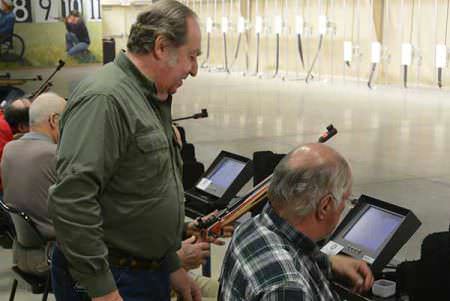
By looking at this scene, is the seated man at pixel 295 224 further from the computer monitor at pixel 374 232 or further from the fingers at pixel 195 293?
the computer monitor at pixel 374 232

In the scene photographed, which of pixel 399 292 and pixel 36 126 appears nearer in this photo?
pixel 399 292

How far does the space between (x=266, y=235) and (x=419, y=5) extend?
17.0m

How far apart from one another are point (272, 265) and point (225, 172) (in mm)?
2546

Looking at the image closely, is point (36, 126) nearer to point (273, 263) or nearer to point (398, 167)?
point (273, 263)

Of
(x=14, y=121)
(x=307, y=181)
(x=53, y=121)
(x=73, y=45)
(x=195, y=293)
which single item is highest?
(x=73, y=45)

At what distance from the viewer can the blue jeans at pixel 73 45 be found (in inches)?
421

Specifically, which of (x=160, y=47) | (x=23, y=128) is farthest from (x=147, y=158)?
(x=23, y=128)

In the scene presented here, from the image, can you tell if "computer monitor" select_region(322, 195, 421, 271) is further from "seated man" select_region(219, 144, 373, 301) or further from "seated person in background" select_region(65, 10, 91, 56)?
"seated person in background" select_region(65, 10, 91, 56)

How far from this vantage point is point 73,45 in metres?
10.8

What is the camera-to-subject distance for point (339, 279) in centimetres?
249

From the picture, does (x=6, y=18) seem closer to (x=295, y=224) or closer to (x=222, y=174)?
(x=222, y=174)

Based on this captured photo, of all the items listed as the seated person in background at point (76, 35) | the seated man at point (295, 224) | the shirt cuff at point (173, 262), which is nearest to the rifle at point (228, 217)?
the shirt cuff at point (173, 262)

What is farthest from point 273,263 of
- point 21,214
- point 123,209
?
point 21,214

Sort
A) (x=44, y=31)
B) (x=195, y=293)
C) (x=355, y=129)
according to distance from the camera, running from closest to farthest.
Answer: (x=195, y=293) < (x=44, y=31) < (x=355, y=129)
